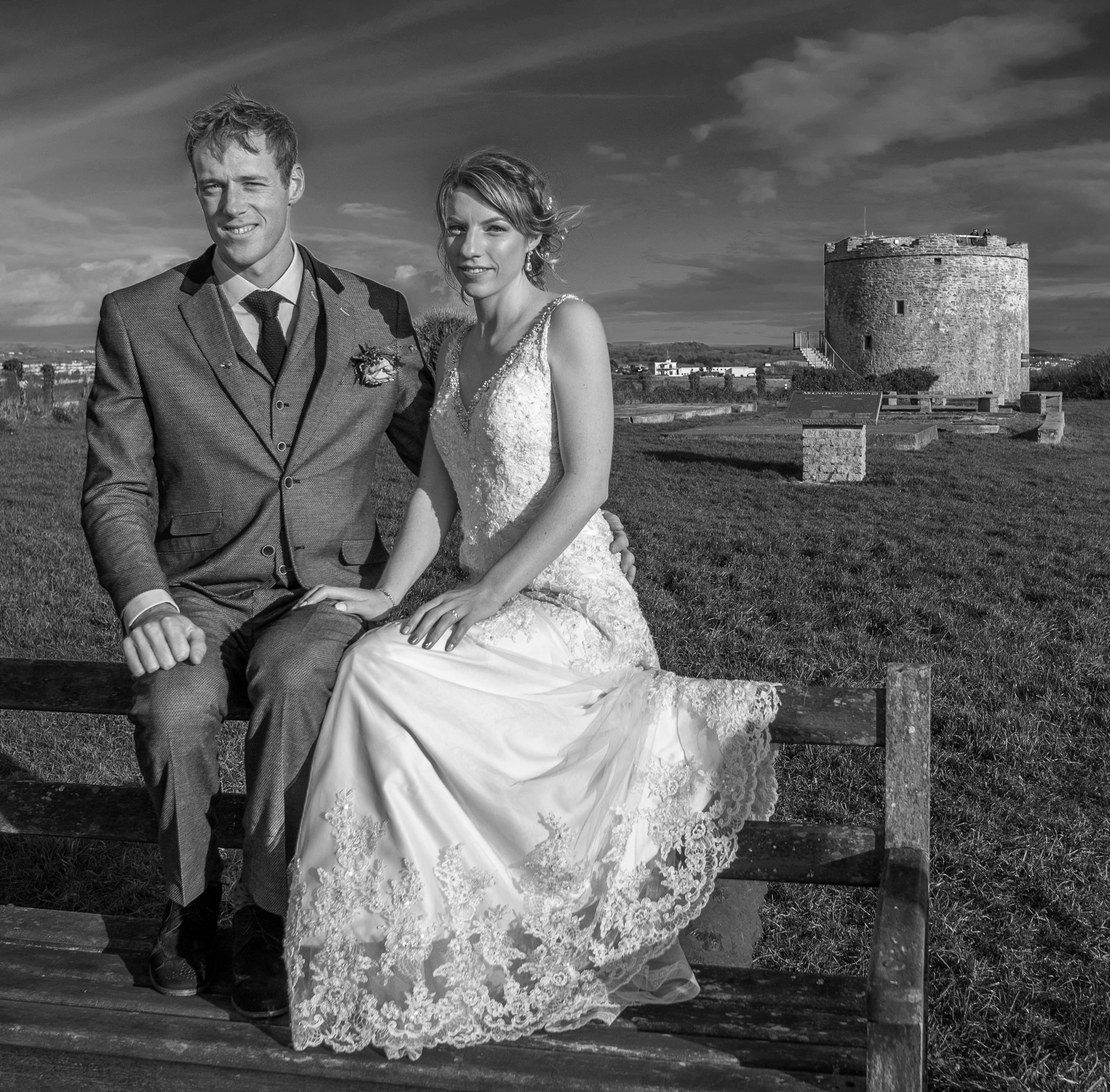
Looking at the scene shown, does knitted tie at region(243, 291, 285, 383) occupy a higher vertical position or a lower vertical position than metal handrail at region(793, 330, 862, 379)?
lower

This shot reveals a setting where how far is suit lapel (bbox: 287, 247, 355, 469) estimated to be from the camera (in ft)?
9.93

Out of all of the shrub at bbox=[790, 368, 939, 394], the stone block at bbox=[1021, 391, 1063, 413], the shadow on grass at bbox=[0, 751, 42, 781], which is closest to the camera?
the shadow on grass at bbox=[0, 751, 42, 781]

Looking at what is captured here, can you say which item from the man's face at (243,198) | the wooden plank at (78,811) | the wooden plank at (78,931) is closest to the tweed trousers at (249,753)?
the wooden plank at (78,931)

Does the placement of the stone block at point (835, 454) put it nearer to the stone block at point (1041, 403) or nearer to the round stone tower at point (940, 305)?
the stone block at point (1041, 403)

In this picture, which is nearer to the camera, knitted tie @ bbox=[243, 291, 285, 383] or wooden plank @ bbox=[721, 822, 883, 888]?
wooden plank @ bbox=[721, 822, 883, 888]

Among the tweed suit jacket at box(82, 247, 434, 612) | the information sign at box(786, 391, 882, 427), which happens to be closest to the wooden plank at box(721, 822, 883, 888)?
the tweed suit jacket at box(82, 247, 434, 612)

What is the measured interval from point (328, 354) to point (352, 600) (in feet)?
2.30

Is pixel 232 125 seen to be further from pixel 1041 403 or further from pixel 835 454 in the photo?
pixel 1041 403

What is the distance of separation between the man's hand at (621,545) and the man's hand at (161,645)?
113 cm

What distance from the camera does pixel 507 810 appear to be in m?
2.35

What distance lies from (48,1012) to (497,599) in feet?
4.22

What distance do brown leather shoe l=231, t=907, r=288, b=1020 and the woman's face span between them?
5.46 ft

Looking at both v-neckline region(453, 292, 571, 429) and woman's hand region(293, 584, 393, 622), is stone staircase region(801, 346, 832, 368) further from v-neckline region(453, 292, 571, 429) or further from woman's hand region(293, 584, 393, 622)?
woman's hand region(293, 584, 393, 622)

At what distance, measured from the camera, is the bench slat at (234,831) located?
256cm
